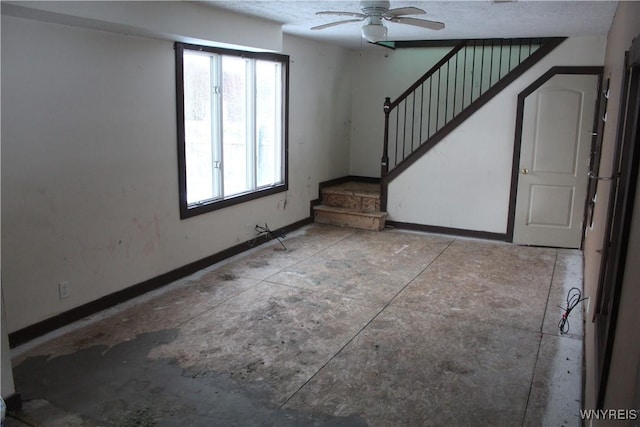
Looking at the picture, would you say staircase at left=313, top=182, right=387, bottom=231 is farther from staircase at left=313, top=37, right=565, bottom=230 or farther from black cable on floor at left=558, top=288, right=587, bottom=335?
black cable on floor at left=558, top=288, right=587, bottom=335

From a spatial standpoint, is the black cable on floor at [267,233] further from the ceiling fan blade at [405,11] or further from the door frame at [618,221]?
the door frame at [618,221]

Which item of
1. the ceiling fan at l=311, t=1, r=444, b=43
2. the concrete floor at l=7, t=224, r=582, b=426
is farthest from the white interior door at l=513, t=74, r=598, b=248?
the ceiling fan at l=311, t=1, r=444, b=43

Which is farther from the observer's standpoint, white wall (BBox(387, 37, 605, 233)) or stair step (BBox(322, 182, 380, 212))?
stair step (BBox(322, 182, 380, 212))

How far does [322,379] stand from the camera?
10.1 ft

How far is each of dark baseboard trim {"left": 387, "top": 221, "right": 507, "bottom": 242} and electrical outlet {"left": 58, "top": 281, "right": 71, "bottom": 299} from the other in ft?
13.8

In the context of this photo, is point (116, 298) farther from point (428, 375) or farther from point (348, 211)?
point (348, 211)

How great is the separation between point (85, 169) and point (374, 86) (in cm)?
486

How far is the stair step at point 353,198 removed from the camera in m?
6.92

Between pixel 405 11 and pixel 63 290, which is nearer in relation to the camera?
pixel 405 11

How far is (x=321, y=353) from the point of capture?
11.1 feet

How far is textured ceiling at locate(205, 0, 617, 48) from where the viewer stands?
407 cm

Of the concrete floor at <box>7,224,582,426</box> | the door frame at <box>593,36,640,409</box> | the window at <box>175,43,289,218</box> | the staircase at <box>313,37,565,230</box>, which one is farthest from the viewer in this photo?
the staircase at <box>313,37,565,230</box>

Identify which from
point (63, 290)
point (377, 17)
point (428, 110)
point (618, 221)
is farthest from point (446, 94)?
point (63, 290)

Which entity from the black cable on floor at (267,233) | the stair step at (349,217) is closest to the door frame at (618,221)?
the black cable on floor at (267,233)
